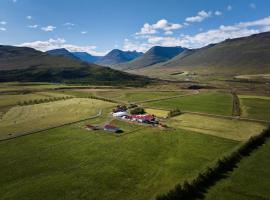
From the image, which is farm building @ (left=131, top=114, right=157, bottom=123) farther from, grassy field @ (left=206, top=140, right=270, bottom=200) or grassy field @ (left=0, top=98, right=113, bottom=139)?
grassy field @ (left=206, top=140, right=270, bottom=200)

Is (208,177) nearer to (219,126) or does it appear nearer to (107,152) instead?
(107,152)

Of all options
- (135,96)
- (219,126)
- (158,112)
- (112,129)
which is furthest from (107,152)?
(135,96)

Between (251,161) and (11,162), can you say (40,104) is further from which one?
(251,161)

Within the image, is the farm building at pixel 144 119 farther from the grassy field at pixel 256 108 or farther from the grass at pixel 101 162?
the grassy field at pixel 256 108

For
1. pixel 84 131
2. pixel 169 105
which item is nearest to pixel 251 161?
pixel 84 131

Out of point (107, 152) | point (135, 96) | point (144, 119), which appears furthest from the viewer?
point (135, 96)

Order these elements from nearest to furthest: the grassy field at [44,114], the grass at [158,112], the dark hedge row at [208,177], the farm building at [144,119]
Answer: the dark hedge row at [208,177]
the grassy field at [44,114]
the farm building at [144,119]
the grass at [158,112]

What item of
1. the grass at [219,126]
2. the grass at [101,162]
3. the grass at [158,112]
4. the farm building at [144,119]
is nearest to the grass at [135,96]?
the grass at [158,112]
